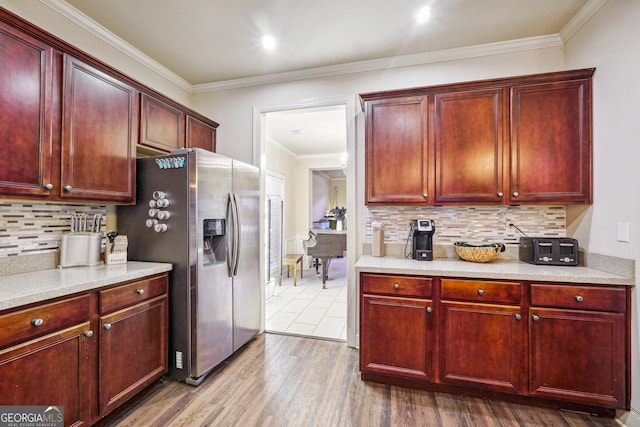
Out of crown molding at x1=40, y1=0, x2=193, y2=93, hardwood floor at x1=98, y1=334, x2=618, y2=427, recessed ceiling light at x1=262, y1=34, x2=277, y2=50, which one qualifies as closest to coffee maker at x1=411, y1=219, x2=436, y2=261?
hardwood floor at x1=98, y1=334, x2=618, y2=427

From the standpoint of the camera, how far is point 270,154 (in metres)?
5.38

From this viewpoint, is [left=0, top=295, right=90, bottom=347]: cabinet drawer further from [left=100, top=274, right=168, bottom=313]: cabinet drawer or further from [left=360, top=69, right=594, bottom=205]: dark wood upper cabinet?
[left=360, top=69, right=594, bottom=205]: dark wood upper cabinet

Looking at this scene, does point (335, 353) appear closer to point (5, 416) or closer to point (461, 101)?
point (5, 416)

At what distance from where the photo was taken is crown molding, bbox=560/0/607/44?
1979 millimetres

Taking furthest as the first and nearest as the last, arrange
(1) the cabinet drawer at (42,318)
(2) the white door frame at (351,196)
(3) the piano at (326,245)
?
(3) the piano at (326,245) < (2) the white door frame at (351,196) < (1) the cabinet drawer at (42,318)

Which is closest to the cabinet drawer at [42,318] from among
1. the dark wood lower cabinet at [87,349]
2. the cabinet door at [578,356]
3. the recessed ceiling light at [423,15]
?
the dark wood lower cabinet at [87,349]

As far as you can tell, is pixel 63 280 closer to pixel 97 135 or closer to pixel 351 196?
pixel 97 135

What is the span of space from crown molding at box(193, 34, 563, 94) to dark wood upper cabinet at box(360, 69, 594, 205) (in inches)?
21.4

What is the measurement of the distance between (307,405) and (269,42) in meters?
2.81

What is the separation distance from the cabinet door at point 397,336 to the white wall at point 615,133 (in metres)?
1.16

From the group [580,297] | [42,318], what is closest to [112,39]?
[42,318]

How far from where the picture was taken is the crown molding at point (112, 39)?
2000mm

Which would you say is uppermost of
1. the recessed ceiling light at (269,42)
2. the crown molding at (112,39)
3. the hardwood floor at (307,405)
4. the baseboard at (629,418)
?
the recessed ceiling light at (269,42)

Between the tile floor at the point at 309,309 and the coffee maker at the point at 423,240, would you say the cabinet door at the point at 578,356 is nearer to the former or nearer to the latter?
the coffee maker at the point at 423,240
